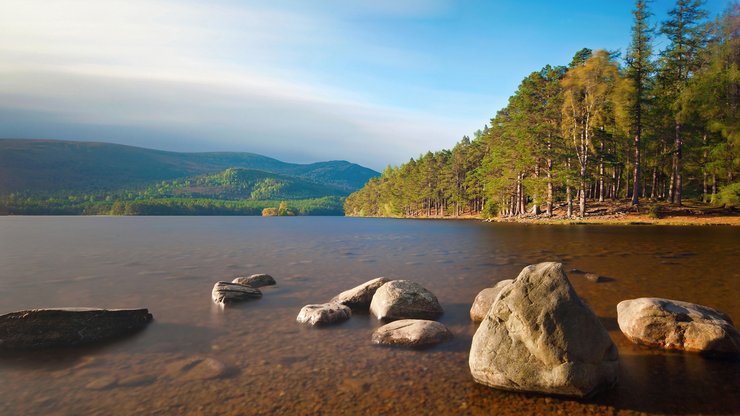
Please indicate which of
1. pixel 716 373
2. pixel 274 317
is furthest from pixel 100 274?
pixel 716 373

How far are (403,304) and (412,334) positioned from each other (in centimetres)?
231

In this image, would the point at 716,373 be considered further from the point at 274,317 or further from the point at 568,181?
the point at 568,181

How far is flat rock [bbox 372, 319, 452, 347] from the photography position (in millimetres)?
9250

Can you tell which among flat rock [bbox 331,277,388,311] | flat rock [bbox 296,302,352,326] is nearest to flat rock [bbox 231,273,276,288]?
flat rock [bbox 331,277,388,311]

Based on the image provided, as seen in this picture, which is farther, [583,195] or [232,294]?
[583,195]

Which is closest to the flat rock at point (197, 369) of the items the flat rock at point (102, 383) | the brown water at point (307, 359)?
the brown water at point (307, 359)

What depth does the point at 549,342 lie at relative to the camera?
689 centimetres

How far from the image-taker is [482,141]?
3440 inches

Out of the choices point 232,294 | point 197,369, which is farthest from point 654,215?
point 197,369

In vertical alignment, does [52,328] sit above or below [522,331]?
below

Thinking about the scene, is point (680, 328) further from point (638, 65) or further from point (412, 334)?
point (638, 65)

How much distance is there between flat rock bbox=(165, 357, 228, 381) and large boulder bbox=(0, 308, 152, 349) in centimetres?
316

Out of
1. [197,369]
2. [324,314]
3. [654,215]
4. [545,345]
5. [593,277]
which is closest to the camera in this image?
[545,345]

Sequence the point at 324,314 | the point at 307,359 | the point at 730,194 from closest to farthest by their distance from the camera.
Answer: the point at 307,359, the point at 324,314, the point at 730,194
